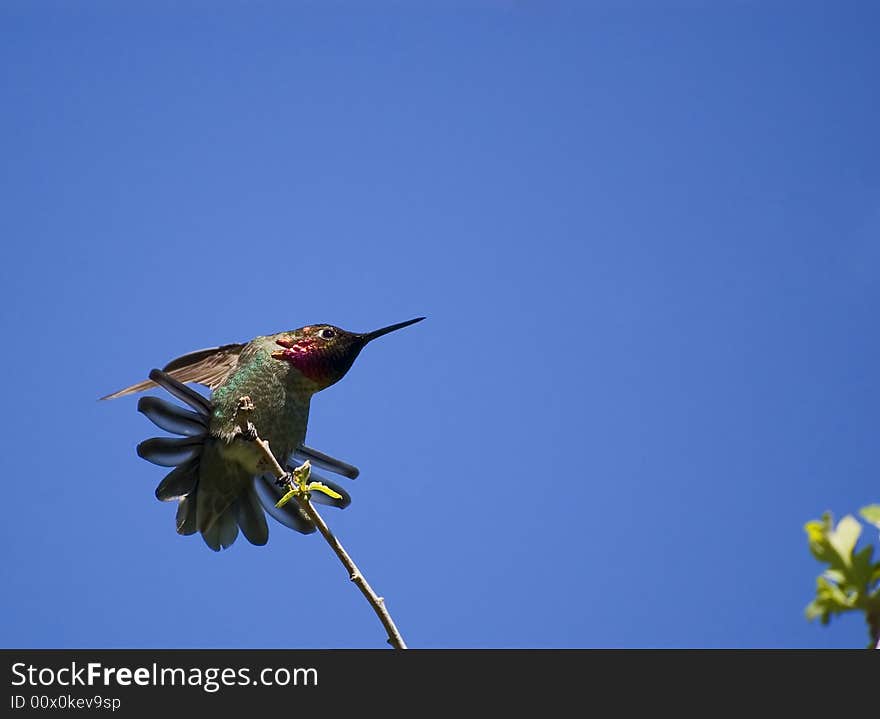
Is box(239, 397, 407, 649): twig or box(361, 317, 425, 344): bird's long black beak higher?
box(361, 317, 425, 344): bird's long black beak

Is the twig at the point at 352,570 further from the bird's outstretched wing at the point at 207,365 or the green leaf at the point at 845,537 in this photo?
the bird's outstretched wing at the point at 207,365

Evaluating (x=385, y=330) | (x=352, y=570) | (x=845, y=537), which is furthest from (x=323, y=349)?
(x=845, y=537)

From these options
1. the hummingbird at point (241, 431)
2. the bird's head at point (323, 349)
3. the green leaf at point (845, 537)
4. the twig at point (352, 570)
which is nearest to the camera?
the green leaf at point (845, 537)

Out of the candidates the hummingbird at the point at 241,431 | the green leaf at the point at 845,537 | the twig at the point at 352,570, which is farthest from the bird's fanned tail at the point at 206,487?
the green leaf at the point at 845,537

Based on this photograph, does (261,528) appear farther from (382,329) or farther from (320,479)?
(382,329)

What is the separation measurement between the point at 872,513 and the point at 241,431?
14.1 ft

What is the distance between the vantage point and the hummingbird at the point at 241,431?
5664mm

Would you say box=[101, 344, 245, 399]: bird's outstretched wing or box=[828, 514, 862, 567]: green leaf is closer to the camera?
box=[828, 514, 862, 567]: green leaf

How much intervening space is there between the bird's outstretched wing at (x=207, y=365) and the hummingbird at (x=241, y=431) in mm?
77

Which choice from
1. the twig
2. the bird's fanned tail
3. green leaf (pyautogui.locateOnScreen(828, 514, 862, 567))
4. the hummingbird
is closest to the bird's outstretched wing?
the hummingbird

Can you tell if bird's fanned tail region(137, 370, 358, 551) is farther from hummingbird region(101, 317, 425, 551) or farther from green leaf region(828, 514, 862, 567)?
green leaf region(828, 514, 862, 567)

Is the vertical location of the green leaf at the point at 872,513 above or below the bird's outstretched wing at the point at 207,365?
below

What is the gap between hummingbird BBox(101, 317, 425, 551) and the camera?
18.6 ft
